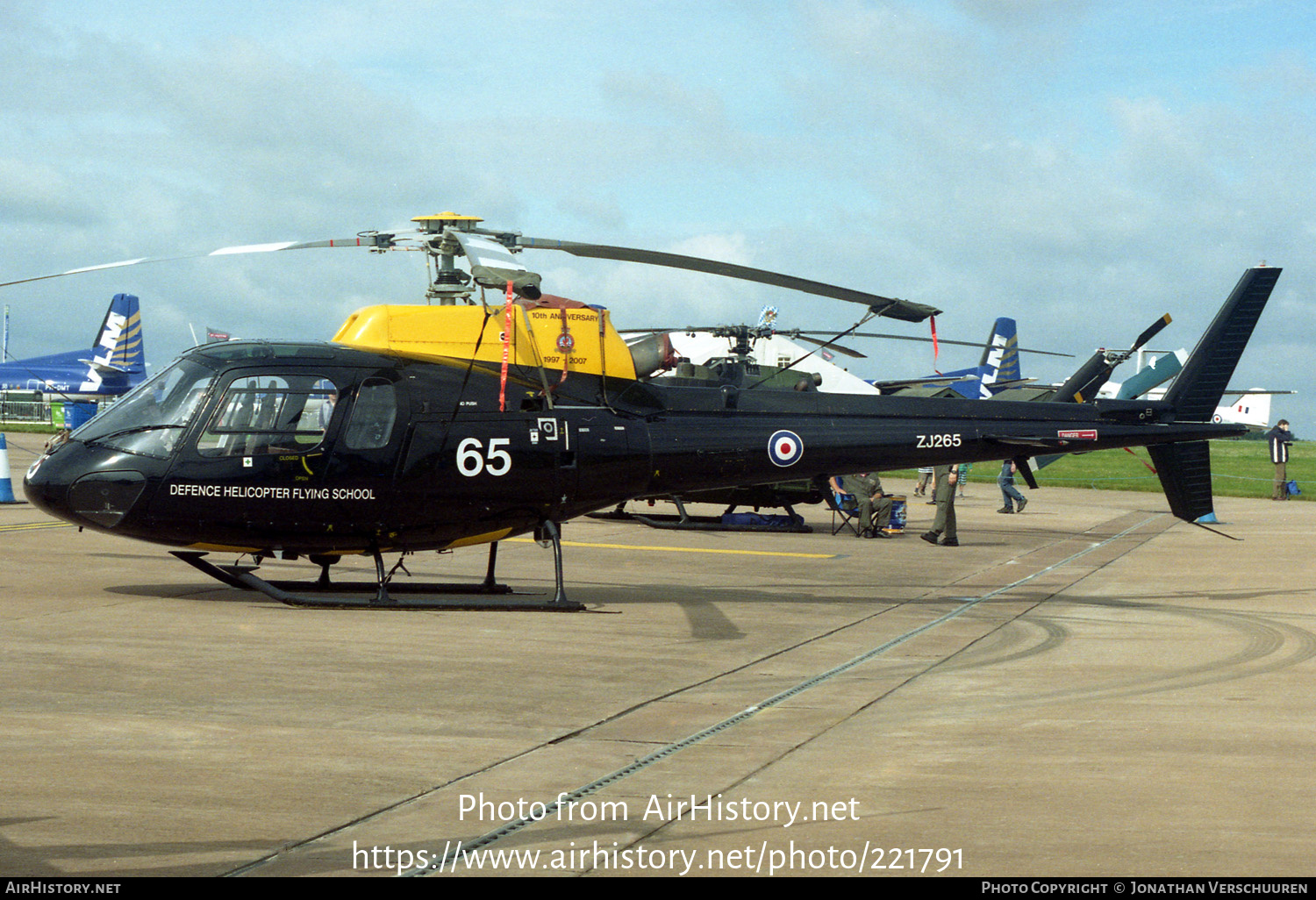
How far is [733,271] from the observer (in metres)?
11.2

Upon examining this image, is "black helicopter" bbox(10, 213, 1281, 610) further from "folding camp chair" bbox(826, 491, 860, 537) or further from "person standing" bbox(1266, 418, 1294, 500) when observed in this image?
"person standing" bbox(1266, 418, 1294, 500)

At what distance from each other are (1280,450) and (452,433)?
3056cm

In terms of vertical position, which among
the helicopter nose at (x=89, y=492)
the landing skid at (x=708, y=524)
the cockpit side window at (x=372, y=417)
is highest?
the cockpit side window at (x=372, y=417)

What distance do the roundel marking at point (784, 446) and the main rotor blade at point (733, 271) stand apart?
1.76 meters

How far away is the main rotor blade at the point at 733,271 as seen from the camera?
11.1m

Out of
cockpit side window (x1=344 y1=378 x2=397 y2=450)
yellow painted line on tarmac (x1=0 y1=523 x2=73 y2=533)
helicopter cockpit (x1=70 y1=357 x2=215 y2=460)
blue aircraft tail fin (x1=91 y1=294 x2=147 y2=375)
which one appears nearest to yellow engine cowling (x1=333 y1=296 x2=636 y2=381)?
cockpit side window (x1=344 y1=378 x2=397 y2=450)

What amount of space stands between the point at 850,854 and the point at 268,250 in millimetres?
8039

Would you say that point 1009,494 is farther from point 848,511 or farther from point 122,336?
point 122,336

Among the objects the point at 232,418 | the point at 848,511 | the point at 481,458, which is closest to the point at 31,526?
the point at 232,418

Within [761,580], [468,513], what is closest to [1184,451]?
[761,580]

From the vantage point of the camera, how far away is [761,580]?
14.8 m

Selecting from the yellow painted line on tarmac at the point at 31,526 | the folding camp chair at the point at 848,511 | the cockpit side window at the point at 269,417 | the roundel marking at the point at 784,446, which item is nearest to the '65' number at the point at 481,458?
the cockpit side window at the point at 269,417

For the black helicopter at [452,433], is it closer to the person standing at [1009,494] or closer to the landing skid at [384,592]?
the landing skid at [384,592]
